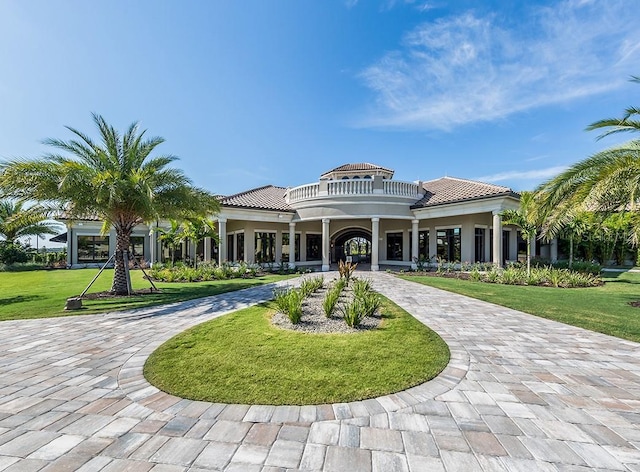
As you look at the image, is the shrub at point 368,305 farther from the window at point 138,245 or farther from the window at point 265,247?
the window at point 138,245

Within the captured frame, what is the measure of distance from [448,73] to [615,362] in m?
10.2

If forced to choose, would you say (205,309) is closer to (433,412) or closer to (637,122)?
(433,412)

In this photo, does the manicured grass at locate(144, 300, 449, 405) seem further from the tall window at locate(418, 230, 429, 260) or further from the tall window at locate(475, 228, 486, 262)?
the tall window at locate(418, 230, 429, 260)

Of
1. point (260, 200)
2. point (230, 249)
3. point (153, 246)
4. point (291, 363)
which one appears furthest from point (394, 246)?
point (291, 363)

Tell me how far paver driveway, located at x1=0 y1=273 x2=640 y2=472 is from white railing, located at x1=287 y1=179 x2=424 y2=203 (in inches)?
590

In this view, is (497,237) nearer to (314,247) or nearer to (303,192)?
(303,192)

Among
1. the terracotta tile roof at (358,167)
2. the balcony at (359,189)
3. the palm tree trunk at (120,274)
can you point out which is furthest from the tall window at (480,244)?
the palm tree trunk at (120,274)

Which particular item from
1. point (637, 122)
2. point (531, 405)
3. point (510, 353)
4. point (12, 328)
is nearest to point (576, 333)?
point (510, 353)

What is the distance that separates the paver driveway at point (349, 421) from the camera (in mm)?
2668

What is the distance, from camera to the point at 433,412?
344cm

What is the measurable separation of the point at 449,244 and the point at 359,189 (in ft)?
23.9

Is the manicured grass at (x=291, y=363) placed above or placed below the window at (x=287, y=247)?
below

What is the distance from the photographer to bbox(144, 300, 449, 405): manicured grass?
→ 3.86 meters

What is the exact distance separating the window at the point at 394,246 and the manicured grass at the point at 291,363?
17.4m
